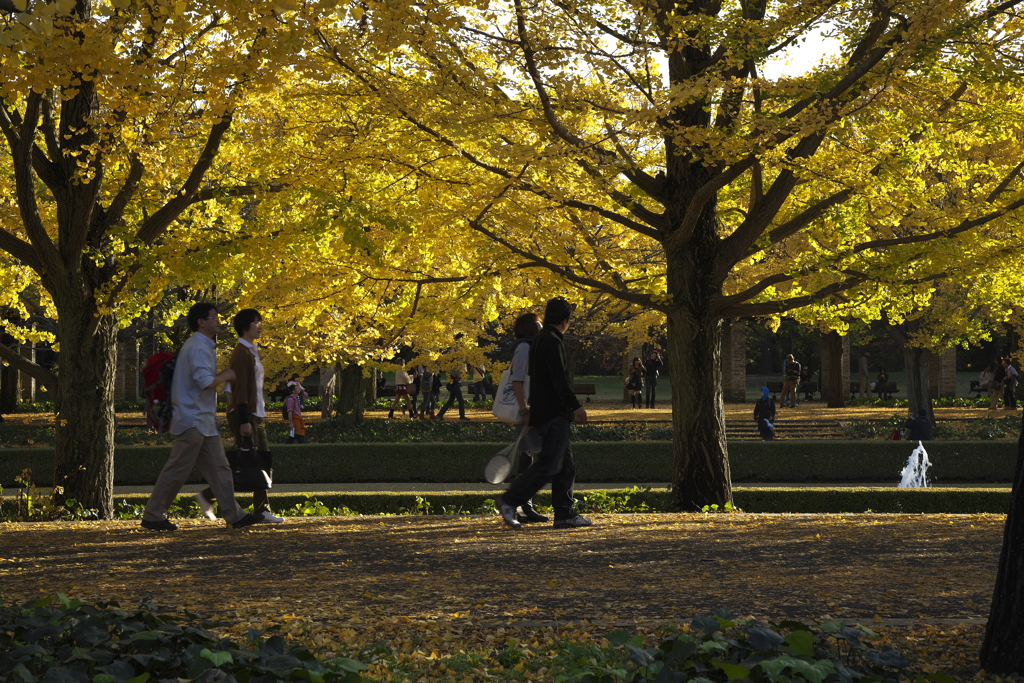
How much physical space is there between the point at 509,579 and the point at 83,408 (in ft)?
20.9

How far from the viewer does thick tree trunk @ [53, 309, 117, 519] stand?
9.98 metres

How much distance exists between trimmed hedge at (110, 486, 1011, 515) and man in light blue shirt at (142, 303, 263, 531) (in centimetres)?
429

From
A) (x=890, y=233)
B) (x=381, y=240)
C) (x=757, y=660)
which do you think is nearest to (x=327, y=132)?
(x=381, y=240)

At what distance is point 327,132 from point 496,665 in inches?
273

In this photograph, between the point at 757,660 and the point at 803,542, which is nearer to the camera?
the point at 757,660

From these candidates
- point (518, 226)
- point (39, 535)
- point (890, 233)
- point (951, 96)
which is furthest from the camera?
point (890, 233)

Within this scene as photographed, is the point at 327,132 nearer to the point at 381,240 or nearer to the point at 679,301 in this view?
the point at 381,240

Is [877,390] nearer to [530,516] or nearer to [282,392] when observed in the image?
[282,392]

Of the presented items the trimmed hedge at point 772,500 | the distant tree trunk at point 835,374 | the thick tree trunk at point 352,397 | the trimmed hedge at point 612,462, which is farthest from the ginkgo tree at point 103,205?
the distant tree trunk at point 835,374

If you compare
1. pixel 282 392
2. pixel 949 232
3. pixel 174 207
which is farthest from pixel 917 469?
pixel 282 392

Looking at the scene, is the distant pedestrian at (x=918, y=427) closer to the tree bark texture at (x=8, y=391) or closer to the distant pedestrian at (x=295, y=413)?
the distant pedestrian at (x=295, y=413)

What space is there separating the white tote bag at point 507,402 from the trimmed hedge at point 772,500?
13.0 feet


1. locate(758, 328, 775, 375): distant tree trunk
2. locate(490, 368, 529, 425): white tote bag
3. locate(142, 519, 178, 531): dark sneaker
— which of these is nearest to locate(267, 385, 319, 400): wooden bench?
locate(758, 328, 775, 375): distant tree trunk

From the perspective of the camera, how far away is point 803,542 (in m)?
6.84
